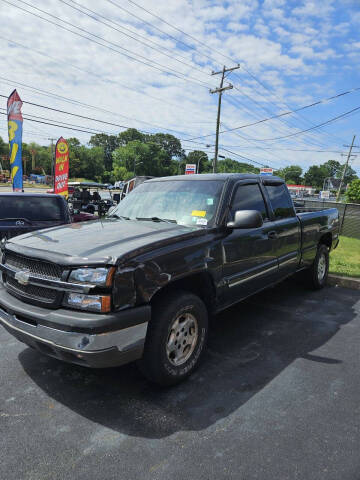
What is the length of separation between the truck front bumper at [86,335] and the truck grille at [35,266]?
0.26m

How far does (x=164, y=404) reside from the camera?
2529 millimetres

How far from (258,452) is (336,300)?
367cm

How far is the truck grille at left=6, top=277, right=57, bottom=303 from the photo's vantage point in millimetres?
2439

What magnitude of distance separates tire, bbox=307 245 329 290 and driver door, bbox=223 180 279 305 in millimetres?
1528

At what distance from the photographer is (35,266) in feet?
8.48

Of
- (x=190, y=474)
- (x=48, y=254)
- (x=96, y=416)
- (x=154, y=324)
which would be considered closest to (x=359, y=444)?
(x=190, y=474)

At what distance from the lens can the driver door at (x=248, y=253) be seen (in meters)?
3.27

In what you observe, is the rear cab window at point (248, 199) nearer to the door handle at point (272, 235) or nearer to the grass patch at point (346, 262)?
the door handle at point (272, 235)

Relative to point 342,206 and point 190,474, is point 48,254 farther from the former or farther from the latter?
point 342,206

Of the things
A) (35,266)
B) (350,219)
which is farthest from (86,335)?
(350,219)

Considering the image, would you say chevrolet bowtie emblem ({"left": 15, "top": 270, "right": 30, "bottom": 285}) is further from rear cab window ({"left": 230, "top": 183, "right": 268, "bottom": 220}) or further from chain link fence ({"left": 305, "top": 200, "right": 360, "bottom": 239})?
chain link fence ({"left": 305, "top": 200, "right": 360, "bottom": 239})

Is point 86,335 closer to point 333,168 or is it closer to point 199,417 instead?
point 199,417

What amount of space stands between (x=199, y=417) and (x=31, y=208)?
14.4 ft

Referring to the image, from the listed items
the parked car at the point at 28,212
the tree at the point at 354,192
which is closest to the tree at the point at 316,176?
the tree at the point at 354,192
